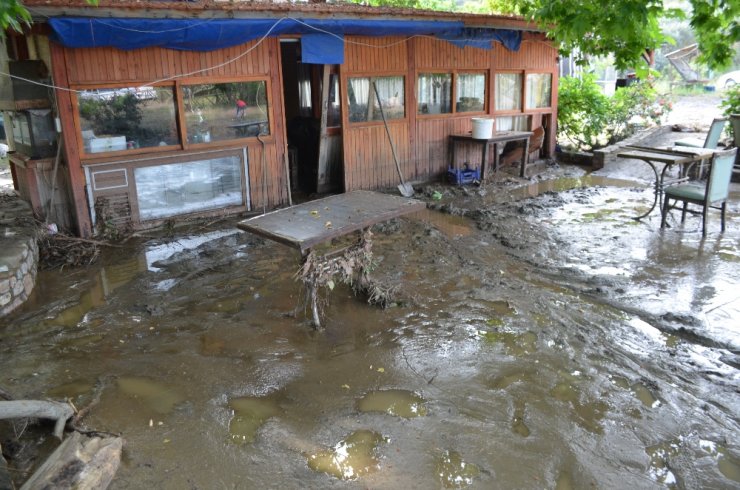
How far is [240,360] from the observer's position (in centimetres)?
468

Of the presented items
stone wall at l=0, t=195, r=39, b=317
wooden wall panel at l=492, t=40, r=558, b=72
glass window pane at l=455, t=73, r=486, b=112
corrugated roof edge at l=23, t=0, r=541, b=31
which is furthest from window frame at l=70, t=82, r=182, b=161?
wooden wall panel at l=492, t=40, r=558, b=72

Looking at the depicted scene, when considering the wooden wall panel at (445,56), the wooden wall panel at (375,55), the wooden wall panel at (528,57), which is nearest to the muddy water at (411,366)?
the wooden wall panel at (375,55)

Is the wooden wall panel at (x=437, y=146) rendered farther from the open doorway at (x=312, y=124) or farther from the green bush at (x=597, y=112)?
the green bush at (x=597, y=112)

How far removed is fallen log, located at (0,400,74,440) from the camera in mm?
3377

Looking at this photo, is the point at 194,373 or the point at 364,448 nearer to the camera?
the point at 364,448

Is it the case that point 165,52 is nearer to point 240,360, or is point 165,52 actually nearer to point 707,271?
point 240,360

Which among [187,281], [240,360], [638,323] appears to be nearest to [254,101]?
[187,281]

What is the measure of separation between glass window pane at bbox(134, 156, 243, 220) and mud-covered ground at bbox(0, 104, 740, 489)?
674 millimetres

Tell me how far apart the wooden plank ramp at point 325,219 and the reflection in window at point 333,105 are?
394cm

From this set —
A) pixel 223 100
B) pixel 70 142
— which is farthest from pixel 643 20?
pixel 70 142

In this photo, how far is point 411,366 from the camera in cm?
457

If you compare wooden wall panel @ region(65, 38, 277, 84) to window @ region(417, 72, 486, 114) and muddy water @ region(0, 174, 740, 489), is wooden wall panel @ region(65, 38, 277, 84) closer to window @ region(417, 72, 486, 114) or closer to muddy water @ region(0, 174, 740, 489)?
muddy water @ region(0, 174, 740, 489)

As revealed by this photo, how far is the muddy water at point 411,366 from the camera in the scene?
3.50m

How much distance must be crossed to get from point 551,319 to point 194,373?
3.27 meters
